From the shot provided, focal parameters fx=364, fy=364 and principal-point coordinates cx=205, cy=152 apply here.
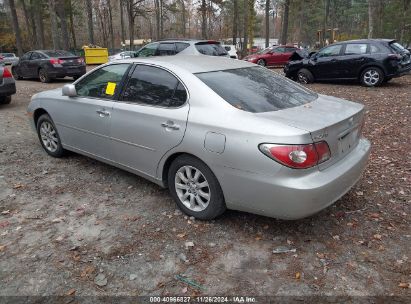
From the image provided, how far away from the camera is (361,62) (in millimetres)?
11383

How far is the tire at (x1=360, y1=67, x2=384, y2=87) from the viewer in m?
11.1

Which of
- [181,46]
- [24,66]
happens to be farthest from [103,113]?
[24,66]

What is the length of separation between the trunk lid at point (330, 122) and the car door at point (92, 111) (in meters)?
1.99

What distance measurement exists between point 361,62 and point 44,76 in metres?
12.0

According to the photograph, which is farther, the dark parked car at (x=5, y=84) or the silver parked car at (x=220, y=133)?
the dark parked car at (x=5, y=84)

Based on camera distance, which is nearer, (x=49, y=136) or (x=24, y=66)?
(x=49, y=136)

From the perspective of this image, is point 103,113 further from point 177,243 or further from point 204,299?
point 204,299

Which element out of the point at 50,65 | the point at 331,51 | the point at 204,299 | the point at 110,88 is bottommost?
the point at 204,299

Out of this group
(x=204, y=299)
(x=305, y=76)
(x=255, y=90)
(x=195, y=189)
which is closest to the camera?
(x=204, y=299)

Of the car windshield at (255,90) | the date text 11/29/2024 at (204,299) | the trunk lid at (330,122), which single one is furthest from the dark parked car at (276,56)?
the date text 11/29/2024 at (204,299)

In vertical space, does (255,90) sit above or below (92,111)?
above

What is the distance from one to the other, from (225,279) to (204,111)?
4.93 ft

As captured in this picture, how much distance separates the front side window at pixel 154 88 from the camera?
3736 millimetres

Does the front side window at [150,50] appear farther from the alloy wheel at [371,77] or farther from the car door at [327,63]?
the alloy wheel at [371,77]
